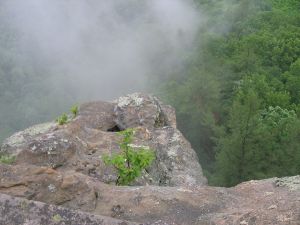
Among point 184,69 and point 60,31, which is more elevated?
point 60,31

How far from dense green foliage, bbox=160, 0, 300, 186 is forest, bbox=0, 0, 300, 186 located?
1.8 inches

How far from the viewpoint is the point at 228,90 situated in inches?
1463

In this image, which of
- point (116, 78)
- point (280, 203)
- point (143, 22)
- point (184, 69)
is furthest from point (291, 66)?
point (280, 203)

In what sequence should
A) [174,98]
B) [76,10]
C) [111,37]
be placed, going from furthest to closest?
[76,10] < [111,37] < [174,98]

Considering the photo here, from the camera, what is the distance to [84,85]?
5175cm

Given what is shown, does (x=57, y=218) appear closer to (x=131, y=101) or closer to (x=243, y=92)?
(x=131, y=101)

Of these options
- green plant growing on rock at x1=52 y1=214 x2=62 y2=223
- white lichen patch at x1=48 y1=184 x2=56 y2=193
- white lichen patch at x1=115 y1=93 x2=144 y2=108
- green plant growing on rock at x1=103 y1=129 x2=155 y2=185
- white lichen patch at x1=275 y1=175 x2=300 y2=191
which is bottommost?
green plant growing on rock at x1=52 y1=214 x2=62 y2=223

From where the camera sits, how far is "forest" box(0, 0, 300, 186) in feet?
74.0

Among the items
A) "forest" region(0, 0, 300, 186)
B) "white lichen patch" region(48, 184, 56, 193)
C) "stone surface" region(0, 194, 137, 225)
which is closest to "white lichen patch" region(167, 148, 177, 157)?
"forest" region(0, 0, 300, 186)

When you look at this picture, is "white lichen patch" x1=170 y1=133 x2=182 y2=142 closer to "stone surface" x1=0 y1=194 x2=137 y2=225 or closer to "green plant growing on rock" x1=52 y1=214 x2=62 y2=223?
"stone surface" x1=0 y1=194 x2=137 y2=225

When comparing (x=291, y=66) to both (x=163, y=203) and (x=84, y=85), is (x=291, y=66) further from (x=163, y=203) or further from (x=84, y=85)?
(x=163, y=203)

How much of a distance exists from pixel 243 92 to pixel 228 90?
464 centimetres

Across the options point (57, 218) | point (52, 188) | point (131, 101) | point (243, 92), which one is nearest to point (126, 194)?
point (52, 188)

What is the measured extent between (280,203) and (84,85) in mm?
44041
